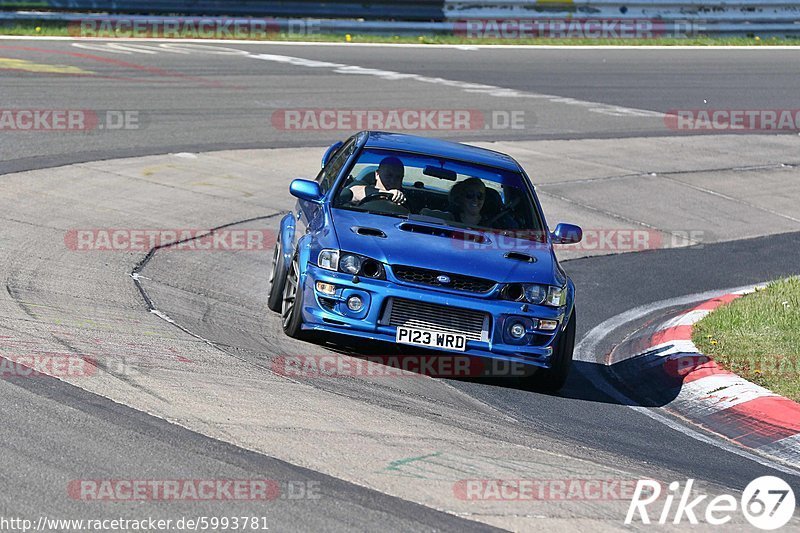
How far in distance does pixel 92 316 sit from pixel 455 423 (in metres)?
2.75

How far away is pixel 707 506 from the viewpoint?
19.2ft

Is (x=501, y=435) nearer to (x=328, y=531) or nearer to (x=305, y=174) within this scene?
(x=328, y=531)

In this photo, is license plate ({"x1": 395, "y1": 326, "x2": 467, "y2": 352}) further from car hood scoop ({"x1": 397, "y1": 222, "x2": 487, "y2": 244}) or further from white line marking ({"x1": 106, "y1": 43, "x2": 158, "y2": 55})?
white line marking ({"x1": 106, "y1": 43, "x2": 158, "y2": 55})


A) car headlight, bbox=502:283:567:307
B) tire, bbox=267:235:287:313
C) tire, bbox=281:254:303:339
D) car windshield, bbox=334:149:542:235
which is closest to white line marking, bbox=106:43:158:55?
tire, bbox=267:235:287:313

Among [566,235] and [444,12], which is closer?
[566,235]

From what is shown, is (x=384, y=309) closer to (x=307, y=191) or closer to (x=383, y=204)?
(x=383, y=204)

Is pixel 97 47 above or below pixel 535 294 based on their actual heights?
above

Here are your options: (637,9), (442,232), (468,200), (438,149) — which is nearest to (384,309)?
(442,232)

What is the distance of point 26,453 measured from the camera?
17.9ft

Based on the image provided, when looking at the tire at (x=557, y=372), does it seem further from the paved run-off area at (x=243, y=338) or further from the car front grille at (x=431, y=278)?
the car front grille at (x=431, y=278)

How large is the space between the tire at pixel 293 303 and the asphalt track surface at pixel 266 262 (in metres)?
0.15

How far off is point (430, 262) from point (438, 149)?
179 cm

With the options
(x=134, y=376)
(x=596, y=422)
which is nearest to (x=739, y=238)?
(x=596, y=422)

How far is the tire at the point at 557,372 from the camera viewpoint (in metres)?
8.31
